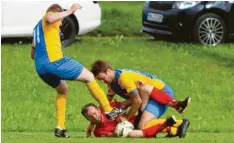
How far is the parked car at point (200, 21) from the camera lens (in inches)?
798

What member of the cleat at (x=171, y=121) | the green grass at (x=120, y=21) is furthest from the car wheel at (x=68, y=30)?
the cleat at (x=171, y=121)

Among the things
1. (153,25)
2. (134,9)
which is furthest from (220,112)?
(134,9)

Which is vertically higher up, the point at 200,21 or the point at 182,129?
the point at 182,129

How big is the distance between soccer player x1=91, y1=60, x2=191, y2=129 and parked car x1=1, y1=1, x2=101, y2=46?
7.77m

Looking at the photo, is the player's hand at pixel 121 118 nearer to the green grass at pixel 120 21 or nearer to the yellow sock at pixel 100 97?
the yellow sock at pixel 100 97

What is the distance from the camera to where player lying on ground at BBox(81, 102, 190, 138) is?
11352 millimetres

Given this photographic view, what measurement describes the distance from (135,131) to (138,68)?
6.99 m

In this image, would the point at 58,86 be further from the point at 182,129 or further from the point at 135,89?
the point at 182,129

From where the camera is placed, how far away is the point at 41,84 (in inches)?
672

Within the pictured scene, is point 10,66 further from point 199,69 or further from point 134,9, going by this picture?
point 134,9

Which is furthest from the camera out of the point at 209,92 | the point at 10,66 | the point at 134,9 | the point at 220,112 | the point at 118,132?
the point at 134,9

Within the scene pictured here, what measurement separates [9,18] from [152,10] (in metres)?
3.18

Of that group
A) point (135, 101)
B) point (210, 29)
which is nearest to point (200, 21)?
point (210, 29)

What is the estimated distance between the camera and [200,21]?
66.5 feet
